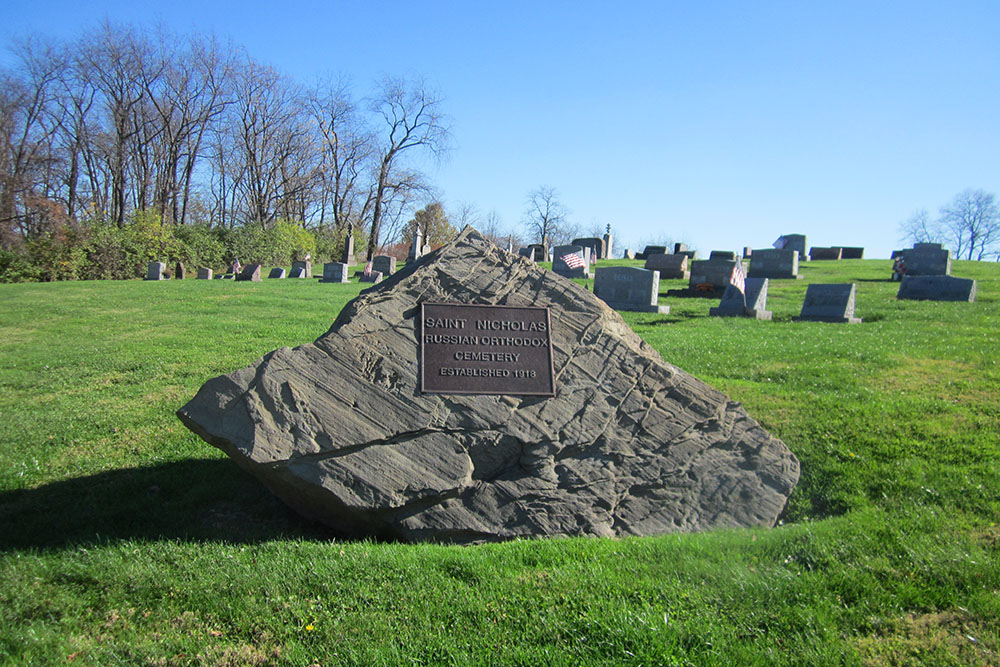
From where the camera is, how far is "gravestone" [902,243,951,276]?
23.4 meters

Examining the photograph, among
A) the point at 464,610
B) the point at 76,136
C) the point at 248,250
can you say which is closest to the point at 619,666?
the point at 464,610

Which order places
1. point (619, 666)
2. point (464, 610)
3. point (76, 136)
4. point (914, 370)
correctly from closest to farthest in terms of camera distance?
point (619, 666) < point (464, 610) < point (914, 370) < point (76, 136)

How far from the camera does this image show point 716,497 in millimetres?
5031

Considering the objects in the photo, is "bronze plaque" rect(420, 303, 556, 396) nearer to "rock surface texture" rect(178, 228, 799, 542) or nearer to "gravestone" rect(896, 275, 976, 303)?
"rock surface texture" rect(178, 228, 799, 542)

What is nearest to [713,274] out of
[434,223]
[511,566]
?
[511,566]

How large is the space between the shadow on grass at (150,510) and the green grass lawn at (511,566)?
22 mm

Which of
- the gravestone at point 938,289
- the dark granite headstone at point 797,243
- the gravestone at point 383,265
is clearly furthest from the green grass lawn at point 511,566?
the dark granite headstone at point 797,243

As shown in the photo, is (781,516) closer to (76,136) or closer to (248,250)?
(248,250)

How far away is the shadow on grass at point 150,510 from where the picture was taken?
15.2ft

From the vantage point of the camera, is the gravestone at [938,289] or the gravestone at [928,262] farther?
the gravestone at [928,262]

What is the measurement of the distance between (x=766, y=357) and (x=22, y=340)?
11.8 metres

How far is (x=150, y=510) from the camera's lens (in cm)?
509

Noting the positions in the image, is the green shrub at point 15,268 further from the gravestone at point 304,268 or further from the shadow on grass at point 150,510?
the shadow on grass at point 150,510

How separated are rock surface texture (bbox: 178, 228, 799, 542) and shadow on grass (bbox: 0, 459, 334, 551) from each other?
0.39 m
